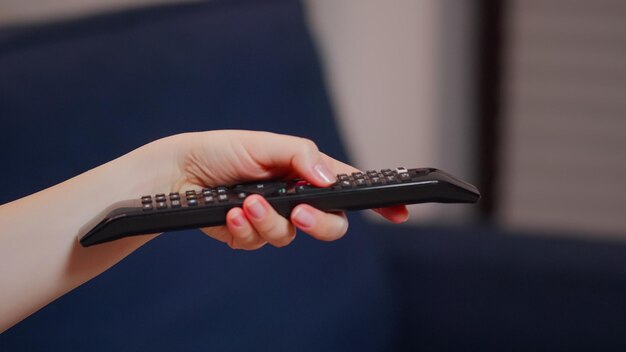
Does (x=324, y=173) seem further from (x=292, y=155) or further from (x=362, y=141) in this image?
(x=362, y=141)

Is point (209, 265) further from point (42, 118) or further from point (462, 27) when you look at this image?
point (462, 27)

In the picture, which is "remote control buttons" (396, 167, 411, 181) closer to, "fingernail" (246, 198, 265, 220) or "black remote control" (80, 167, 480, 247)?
"black remote control" (80, 167, 480, 247)

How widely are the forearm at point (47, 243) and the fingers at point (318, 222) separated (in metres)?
0.15

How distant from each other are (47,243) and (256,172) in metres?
0.16

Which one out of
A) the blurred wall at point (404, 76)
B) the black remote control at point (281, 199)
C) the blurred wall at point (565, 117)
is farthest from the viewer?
the blurred wall at point (565, 117)

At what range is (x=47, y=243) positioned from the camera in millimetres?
670

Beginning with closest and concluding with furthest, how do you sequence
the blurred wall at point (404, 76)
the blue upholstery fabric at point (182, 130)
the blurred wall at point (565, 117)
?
the blue upholstery fabric at point (182, 130) < the blurred wall at point (404, 76) < the blurred wall at point (565, 117)

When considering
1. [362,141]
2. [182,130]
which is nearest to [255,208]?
[182,130]

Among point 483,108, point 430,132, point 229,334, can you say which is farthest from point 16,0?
point 483,108

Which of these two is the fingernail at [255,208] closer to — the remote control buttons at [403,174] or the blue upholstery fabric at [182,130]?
the remote control buttons at [403,174]

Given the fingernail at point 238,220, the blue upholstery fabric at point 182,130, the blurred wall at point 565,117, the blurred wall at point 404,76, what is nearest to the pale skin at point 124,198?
the fingernail at point 238,220

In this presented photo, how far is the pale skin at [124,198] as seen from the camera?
64 cm

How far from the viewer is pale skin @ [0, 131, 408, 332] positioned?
64 cm

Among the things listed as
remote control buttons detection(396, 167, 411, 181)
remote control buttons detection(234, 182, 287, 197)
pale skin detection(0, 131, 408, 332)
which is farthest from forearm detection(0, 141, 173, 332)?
remote control buttons detection(396, 167, 411, 181)
